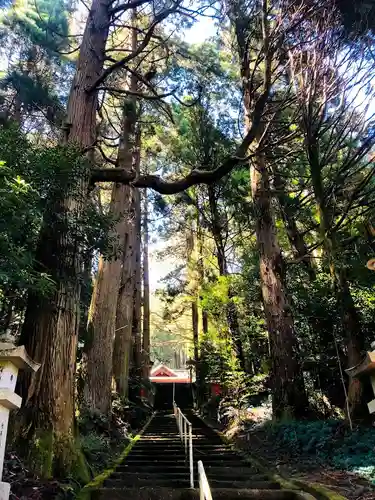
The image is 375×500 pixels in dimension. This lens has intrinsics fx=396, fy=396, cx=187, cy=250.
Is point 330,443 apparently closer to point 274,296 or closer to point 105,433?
point 274,296

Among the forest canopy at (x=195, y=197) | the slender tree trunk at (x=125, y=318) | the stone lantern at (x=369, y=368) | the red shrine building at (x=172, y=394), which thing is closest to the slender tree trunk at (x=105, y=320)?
the forest canopy at (x=195, y=197)

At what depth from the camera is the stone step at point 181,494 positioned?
3.92 m

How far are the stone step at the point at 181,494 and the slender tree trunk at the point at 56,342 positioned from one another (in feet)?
1.66

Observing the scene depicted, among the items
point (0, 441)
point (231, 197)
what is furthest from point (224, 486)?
point (231, 197)

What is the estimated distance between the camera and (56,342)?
4.42m

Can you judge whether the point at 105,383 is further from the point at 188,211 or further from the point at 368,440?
the point at 188,211

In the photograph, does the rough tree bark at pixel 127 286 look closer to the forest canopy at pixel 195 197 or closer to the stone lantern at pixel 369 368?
the forest canopy at pixel 195 197

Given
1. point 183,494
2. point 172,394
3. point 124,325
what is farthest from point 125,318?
point 172,394

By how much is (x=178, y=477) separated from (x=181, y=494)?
923mm

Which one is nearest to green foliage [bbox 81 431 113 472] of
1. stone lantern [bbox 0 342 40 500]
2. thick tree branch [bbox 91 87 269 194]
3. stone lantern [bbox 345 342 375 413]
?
stone lantern [bbox 0 342 40 500]

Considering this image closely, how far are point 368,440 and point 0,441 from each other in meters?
4.38

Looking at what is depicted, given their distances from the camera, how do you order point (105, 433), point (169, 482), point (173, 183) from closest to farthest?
point (169, 482) < point (173, 183) < point (105, 433)

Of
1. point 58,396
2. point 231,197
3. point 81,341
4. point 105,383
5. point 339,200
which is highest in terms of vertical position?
point 231,197

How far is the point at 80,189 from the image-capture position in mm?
5152
